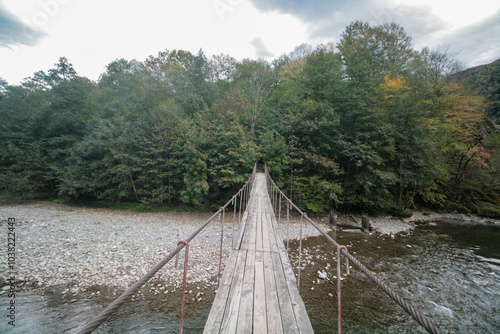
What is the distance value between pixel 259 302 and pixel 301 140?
35.9 ft

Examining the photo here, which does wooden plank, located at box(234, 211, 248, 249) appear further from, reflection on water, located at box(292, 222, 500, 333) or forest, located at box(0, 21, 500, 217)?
forest, located at box(0, 21, 500, 217)

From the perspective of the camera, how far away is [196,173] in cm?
1120

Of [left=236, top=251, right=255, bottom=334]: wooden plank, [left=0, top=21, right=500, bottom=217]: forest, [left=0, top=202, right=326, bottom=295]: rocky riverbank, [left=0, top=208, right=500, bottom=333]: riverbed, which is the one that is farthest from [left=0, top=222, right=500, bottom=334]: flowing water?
[left=0, top=21, right=500, bottom=217]: forest

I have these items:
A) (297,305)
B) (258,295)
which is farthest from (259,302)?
(297,305)

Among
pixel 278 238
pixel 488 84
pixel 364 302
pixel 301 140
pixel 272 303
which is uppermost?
pixel 488 84

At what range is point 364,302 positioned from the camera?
4.68 metres

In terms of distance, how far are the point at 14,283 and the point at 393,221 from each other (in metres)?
15.4

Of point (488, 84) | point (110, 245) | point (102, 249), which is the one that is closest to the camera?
point (102, 249)

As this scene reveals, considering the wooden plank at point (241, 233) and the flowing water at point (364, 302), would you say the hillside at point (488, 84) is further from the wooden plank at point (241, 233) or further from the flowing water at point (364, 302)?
the wooden plank at point (241, 233)

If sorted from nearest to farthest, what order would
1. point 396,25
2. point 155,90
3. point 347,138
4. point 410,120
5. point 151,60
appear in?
point 410,120 → point 347,138 → point 396,25 → point 155,90 → point 151,60

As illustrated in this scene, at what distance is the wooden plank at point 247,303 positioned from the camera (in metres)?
1.67

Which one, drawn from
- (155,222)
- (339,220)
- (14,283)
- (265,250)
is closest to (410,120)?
(339,220)

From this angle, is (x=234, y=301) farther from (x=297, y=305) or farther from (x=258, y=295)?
(x=297, y=305)

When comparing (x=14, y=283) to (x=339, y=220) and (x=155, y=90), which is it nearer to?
(x=339, y=220)
